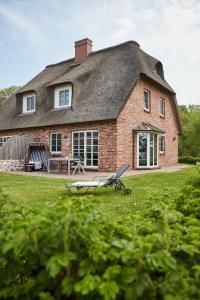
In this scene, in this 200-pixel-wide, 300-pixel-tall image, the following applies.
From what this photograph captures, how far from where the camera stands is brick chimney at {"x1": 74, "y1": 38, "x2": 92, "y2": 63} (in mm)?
23289

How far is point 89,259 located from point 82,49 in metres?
23.4

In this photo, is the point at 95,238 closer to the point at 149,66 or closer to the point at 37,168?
the point at 37,168

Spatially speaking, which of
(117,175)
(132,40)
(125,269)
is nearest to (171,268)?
(125,269)

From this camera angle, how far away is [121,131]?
55.1ft

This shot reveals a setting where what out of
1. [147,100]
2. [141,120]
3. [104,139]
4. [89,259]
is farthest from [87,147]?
[89,259]

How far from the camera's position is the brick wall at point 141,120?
55.7ft

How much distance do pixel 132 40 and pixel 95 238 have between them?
2084 cm

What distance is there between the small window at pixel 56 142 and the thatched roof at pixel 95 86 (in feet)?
2.97

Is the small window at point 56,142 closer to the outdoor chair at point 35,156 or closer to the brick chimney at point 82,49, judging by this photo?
the outdoor chair at point 35,156

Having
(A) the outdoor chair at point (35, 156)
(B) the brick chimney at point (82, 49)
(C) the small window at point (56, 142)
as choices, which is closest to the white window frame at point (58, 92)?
(C) the small window at point (56, 142)

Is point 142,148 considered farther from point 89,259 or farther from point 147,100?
point 89,259

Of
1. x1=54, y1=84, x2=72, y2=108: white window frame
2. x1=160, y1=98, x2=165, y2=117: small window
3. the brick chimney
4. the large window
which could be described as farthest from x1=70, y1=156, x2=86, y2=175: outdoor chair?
the brick chimney

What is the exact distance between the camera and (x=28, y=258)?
2.01 metres

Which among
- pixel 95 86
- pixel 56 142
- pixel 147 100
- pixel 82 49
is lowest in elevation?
pixel 56 142
